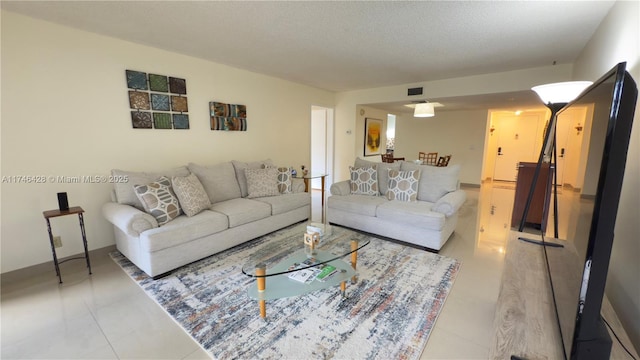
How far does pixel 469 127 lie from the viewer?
729cm

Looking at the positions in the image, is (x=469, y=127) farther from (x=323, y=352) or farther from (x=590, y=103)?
(x=323, y=352)

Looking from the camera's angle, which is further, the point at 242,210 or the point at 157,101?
the point at 157,101

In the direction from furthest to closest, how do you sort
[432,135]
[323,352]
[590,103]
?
[432,135], [323,352], [590,103]

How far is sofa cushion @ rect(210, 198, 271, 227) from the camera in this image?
9.91ft

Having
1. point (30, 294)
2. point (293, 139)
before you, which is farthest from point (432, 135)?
point (30, 294)

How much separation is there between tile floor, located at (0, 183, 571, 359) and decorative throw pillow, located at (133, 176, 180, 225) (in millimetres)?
643

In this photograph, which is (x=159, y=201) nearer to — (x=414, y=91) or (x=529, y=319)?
(x=529, y=319)

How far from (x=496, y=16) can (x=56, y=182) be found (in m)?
4.46

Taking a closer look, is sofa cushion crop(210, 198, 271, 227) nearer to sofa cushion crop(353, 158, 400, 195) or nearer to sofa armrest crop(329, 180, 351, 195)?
sofa armrest crop(329, 180, 351, 195)

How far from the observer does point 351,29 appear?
2652 mm

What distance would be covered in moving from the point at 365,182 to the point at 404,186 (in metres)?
0.57

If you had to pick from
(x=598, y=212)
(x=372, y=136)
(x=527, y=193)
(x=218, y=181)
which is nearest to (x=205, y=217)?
(x=218, y=181)

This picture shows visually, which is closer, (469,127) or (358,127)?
(358,127)

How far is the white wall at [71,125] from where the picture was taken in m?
2.43
